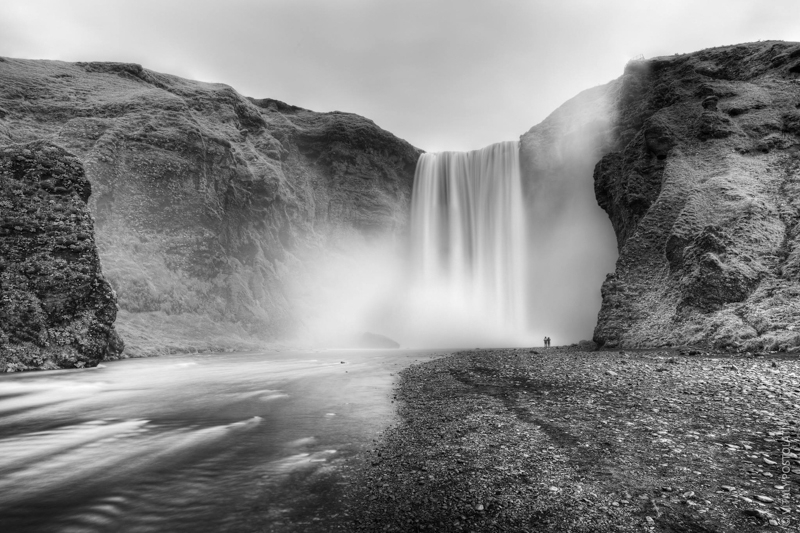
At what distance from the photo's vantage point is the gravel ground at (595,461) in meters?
4.15

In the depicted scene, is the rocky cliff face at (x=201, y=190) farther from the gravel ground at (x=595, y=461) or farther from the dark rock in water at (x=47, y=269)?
the gravel ground at (x=595, y=461)

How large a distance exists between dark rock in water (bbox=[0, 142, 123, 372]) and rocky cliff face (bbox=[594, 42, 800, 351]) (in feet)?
86.0

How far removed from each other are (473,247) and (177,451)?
43.1 m

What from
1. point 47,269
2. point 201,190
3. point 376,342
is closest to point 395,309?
point 376,342

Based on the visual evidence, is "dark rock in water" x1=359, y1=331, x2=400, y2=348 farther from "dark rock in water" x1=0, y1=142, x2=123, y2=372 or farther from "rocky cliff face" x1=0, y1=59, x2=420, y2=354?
"dark rock in water" x1=0, y1=142, x2=123, y2=372

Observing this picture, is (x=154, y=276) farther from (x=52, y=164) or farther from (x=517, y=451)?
(x=517, y=451)

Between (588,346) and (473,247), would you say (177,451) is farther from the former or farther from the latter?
(473,247)

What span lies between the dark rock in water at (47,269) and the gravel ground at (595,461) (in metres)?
17.0

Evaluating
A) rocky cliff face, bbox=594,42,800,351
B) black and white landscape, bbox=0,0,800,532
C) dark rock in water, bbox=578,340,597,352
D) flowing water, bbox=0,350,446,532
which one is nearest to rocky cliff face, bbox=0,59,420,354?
black and white landscape, bbox=0,0,800,532

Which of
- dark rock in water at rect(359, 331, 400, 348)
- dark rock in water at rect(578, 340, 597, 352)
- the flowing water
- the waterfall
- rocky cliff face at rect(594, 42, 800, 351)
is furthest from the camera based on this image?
the waterfall

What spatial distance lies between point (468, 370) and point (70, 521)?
12.0 meters

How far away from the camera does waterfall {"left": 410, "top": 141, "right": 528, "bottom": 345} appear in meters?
44.4

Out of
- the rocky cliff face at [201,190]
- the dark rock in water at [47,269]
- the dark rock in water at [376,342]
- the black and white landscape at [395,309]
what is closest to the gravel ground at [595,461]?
the black and white landscape at [395,309]

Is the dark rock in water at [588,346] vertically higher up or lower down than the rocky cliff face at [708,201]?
lower down
